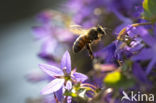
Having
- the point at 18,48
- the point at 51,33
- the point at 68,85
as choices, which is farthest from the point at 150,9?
the point at 18,48

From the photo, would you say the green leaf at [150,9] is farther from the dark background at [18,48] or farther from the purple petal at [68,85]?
the dark background at [18,48]

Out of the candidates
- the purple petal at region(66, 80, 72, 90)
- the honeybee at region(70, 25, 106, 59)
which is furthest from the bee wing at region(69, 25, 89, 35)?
the purple petal at region(66, 80, 72, 90)

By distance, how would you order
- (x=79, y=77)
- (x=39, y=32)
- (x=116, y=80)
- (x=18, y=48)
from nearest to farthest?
1. (x=116, y=80)
2. (x=79, y=77)
3. (x=39, y=32)
4. (x=18, y=48)

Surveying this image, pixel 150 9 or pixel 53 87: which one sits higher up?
pixel 150 9

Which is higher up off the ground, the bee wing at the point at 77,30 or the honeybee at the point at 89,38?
the bee wing at the point at 77,30

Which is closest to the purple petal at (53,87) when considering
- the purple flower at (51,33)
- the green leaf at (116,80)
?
the green leaf at (116,80)

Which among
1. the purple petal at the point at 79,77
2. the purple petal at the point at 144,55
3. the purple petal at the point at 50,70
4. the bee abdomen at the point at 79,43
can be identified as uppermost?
the bee abdomen at the point at 79,43

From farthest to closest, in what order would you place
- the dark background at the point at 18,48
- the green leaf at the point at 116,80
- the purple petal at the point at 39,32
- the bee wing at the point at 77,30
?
1. the dark background at the point at 18,48
2. the purple petal at the point at 39,32
3. the bee wing at the point at 77,30
4. the green leaf at the point at 116,80

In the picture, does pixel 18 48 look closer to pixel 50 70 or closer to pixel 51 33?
pixel 51 33

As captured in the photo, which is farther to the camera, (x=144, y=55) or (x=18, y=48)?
(x=18, y=48)

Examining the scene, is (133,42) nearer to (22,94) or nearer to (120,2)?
(120,2)
